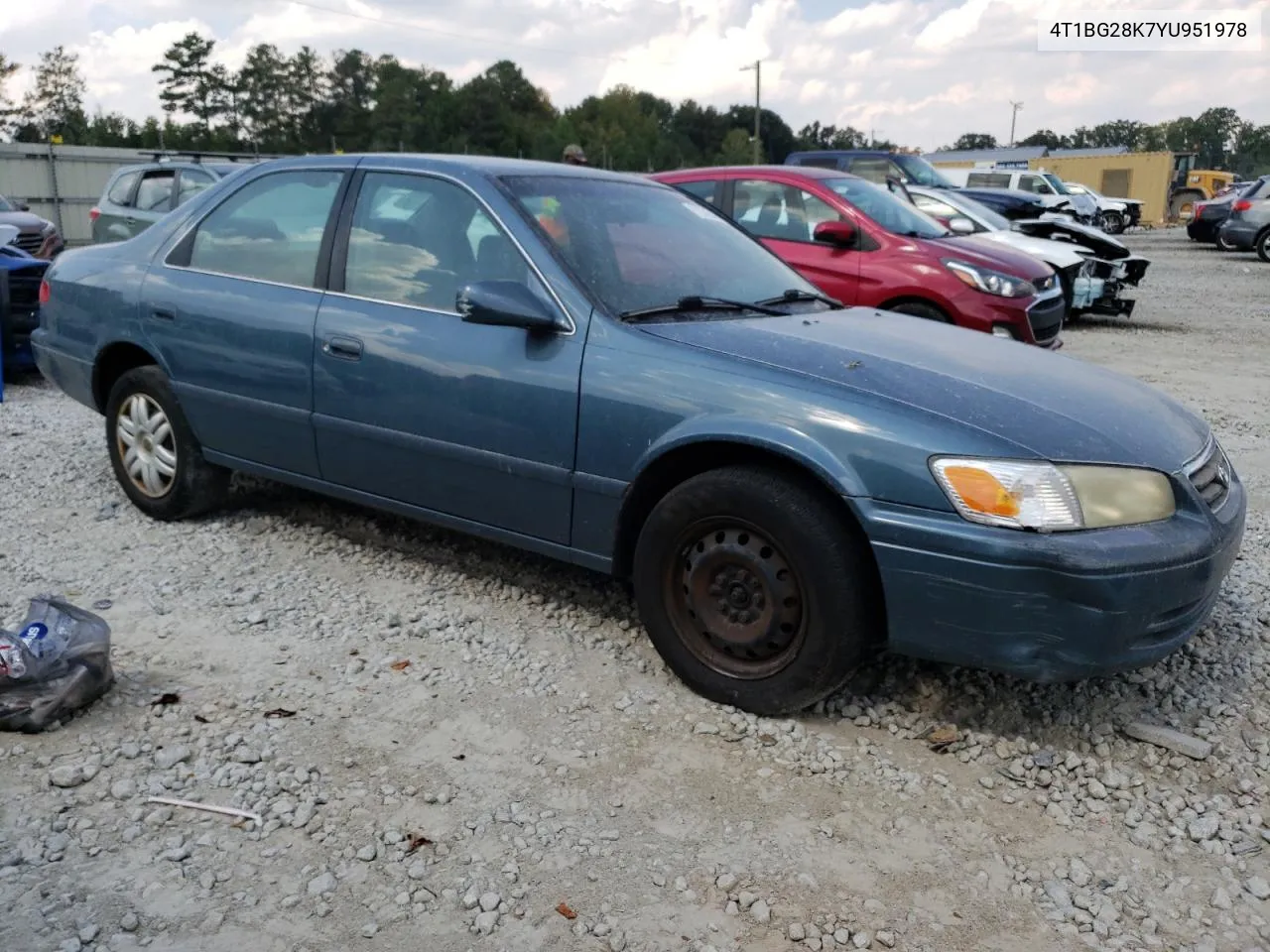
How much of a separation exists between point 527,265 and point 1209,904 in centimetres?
262

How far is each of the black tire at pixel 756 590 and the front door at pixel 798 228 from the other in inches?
200

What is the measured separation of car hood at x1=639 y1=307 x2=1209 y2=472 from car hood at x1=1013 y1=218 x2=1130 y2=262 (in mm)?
9766

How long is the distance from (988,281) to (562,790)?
6.04 meters

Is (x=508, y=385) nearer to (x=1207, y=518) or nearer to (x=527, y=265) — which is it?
(x=527, y=265)

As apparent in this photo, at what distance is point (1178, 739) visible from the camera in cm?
311

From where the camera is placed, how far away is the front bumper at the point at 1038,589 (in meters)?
2.76

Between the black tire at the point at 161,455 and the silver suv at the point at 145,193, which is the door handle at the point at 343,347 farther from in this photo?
the silver suv at the point at 145,193

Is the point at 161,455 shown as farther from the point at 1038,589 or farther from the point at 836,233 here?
the point at 836,233

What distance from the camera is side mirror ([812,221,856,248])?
7.82 meters

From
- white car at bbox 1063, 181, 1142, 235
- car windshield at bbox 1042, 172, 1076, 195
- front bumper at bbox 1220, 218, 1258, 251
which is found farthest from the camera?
white car at bbox 1063, 181, 1142, 235

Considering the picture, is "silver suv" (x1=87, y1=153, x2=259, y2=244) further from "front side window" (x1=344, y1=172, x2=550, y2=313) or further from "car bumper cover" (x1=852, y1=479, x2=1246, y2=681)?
"car bumper cover" (x1=852, y1=479, x2=1246, y2=681)

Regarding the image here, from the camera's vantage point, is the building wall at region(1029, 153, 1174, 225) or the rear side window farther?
the building wall at region(1029, 153, 1174, 225)

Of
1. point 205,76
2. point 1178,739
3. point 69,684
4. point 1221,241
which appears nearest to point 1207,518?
point 1178,739

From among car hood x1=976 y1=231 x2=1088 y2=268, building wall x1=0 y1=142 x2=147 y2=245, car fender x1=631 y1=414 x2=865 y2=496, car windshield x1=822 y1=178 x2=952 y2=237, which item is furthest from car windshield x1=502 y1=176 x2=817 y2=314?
building wall x1=0 y1=142 x2=147 y2=245
